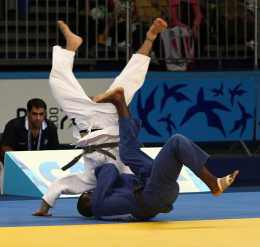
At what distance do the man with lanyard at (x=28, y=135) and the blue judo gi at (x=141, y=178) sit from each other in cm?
359

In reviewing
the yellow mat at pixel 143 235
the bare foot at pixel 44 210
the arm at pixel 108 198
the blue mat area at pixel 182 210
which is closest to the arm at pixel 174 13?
the blue mat area at pixel 182 210

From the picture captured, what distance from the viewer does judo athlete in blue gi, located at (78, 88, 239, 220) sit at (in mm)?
8750

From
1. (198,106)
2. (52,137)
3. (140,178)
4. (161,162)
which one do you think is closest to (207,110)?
(198,106)

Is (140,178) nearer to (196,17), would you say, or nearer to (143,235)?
(143,235)

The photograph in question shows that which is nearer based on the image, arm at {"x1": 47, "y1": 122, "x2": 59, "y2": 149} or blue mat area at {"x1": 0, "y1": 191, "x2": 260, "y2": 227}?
blue mat area at {"x1": 0, "y1": 191, "x2": 260, "y2": 227}

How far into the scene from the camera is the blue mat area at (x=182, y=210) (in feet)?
30.4

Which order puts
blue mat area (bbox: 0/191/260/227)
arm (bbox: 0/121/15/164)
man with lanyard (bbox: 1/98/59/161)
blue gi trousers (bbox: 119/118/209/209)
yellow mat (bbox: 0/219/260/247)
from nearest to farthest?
yellow mat (bbox: 0/219/260/247)
blue gi trousers (bbox: 119/118/209/209)
blue mat area (bbox: 0/191/260/227)
man with lanyard (bbox: 1/98/59/161)
arm (bbox: 0/121/15/164)

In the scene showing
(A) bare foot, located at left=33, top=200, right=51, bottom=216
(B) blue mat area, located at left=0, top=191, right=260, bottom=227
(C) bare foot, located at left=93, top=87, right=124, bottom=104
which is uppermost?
(C) bare foot, located at left=93, top=87, right=124, bottom=104

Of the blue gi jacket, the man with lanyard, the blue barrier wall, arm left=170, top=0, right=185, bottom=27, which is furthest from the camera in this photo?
arm left=170, top=0, right=185, bottom=27

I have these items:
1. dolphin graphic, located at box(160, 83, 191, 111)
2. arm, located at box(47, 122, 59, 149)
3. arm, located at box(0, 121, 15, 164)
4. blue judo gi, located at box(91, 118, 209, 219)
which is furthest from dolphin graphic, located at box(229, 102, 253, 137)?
blue judo gi, located at box(91, 118, 209, 219)

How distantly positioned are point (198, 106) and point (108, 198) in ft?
19.6

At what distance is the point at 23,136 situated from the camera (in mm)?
12906

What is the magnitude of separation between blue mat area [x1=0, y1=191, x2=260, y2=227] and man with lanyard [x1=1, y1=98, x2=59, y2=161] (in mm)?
1513

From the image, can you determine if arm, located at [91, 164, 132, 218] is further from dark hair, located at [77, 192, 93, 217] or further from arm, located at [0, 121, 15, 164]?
arm, located at [0, 121, 15, 164]
